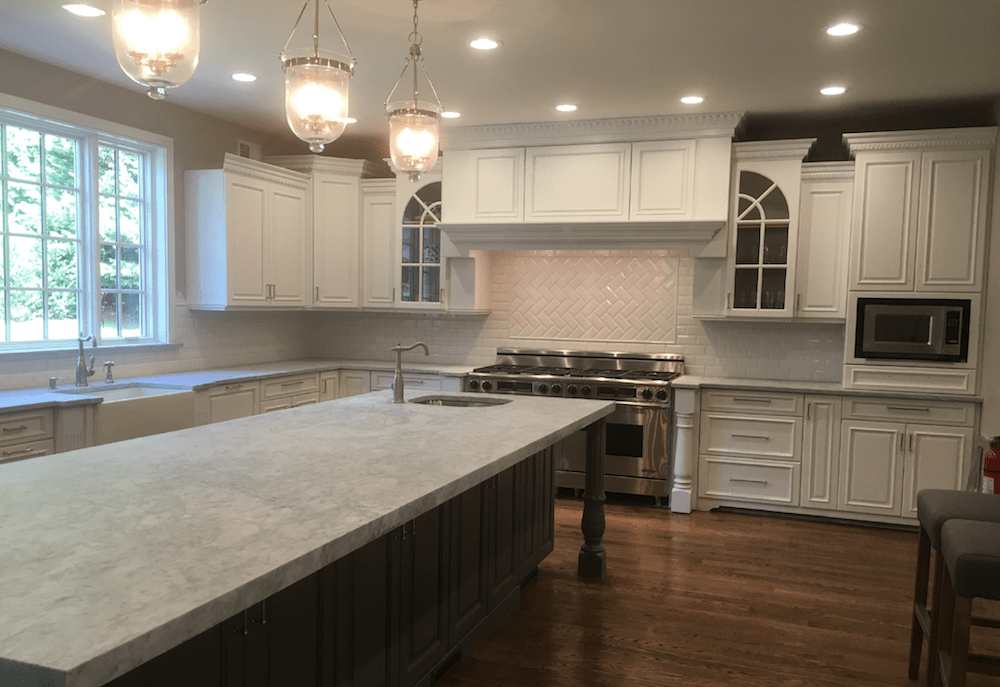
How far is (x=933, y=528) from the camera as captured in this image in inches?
102

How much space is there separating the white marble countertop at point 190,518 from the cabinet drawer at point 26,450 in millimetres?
1398

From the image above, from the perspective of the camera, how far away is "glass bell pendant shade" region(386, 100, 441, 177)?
266 cm

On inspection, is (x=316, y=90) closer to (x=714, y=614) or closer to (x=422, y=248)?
(x=714, y=614)

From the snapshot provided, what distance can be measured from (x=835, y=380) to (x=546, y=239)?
230 cm

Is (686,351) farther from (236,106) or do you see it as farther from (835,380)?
(236,106)

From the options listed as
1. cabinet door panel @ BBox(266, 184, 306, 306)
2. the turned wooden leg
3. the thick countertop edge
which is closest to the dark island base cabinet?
the turned wooden leg

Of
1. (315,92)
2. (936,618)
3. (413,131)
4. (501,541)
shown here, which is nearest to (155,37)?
(315,92)

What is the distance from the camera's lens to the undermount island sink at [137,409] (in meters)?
3.79

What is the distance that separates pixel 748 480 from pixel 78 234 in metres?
4.54

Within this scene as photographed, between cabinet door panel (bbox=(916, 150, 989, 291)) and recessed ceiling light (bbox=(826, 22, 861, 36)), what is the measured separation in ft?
5.17

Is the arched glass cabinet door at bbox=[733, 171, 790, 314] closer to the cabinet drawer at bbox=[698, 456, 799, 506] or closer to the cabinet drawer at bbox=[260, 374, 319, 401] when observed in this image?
the cabinet drawer at bbox=[698, 456, 799, 506]

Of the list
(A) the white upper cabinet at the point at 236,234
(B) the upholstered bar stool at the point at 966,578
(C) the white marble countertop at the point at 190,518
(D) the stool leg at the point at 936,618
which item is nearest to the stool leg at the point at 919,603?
(D) the stool leg at the point at 936,618

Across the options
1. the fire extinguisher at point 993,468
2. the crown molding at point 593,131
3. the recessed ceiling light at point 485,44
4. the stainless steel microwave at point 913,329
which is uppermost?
the recessed ceiling light at point 485,44

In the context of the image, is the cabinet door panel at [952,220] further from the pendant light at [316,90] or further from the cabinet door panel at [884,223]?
the pendant light at [316,90]
